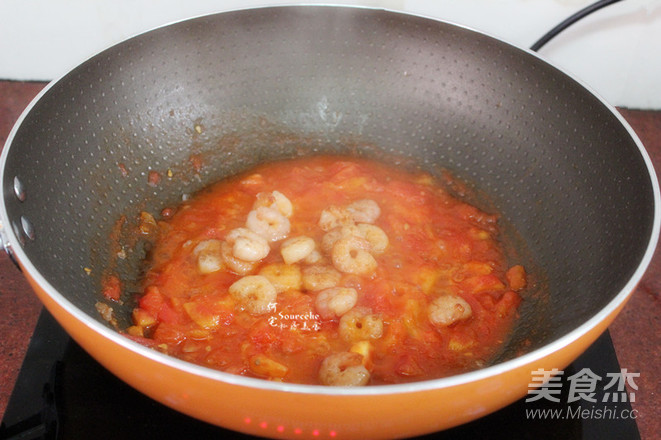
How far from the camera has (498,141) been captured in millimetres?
1494

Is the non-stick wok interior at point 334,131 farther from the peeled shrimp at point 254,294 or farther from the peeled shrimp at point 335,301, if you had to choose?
the peeled shrimp at point 335,301

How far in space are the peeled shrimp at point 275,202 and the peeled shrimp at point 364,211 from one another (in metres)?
0.14

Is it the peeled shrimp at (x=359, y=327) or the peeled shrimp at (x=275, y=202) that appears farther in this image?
the peeled shrimp at (x=275, y=202)

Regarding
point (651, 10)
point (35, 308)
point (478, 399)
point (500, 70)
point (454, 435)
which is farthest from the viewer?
point (651, 10)

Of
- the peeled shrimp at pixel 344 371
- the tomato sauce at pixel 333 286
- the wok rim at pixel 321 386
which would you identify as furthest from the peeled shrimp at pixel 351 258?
the wok rim at pixel 321 386

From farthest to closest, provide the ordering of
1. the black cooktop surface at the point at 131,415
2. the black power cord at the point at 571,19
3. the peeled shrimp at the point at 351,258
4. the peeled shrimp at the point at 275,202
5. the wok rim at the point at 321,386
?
→ the black power cord at the point at 571,19, the peeled shrimp at the point at 275,202, the peeled shrimp at the point at 351,258, the black cooktop surface at the point at 131,415, the wok rim at the point at 321,386

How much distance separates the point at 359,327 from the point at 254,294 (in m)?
0.22

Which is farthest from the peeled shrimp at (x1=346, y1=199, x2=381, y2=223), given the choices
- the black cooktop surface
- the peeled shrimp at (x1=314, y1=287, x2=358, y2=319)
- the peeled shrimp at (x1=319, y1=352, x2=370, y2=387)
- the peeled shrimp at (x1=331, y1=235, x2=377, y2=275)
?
the black cooktop surface

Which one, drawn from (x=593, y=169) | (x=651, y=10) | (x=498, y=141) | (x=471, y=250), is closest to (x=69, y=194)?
(x=471, y=250)

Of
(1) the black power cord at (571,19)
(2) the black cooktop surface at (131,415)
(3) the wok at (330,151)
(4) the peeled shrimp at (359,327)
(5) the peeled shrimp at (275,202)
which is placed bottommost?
(2) the black cooktop surface at (131,415)

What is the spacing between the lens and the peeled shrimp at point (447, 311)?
119 cm

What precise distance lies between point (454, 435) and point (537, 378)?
0.22 metres

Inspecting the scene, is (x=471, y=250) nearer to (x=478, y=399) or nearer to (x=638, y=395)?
(x=638, y=395)

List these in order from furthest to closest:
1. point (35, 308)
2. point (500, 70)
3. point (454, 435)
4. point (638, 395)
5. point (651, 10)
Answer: point (651, 10)
point (500, 70)
point (35, 308)
point (638, 395)
point (454, 435)
